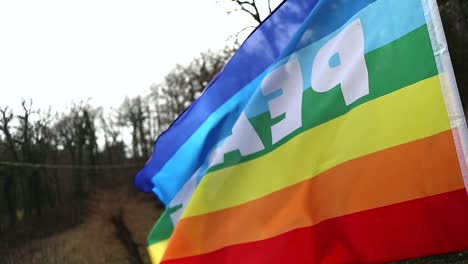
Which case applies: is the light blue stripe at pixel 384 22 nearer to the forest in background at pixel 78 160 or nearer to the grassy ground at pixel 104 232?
the grassy ground at pixel 104 232

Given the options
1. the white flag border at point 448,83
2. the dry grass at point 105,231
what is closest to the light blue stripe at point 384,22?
the white flag border at point 448,83

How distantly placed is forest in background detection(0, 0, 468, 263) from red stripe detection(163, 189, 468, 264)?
34681mm

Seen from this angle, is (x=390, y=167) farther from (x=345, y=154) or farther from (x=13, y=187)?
(x=13, y=187)

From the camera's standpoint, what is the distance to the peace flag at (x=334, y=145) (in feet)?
10.2

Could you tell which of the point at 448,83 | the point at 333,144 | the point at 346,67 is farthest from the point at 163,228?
the point at 448,83

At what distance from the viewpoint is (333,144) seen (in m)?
3.77

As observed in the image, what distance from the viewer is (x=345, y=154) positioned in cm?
365

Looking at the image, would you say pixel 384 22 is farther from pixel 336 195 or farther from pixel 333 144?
pixel 336 195

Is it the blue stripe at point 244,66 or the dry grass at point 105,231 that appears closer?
the blue stripe at point 244,66

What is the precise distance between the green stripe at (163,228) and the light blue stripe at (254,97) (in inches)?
5.8

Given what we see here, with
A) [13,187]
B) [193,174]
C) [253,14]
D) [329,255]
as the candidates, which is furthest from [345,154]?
[13,187]

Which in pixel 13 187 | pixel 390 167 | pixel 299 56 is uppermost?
pixel 13 187

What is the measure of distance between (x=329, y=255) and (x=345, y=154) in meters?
0.60

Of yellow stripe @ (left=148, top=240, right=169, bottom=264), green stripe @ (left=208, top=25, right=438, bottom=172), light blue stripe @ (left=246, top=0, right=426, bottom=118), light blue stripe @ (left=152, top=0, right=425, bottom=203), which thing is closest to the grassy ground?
yellow stripe @ (left=148, top=240, right=169, bottom=264)
